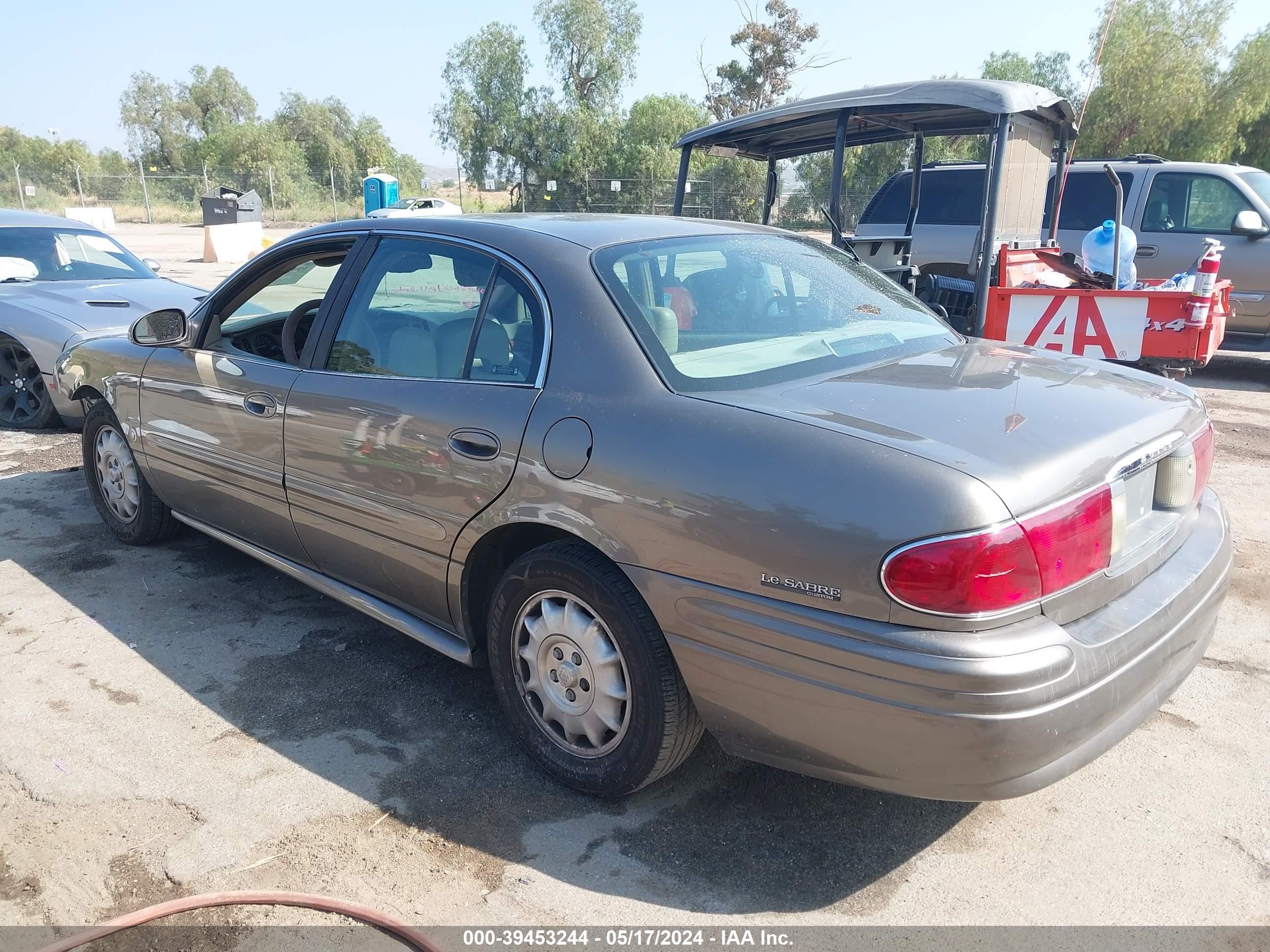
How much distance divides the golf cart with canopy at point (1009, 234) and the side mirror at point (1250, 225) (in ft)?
8.19

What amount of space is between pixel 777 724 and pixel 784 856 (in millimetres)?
482

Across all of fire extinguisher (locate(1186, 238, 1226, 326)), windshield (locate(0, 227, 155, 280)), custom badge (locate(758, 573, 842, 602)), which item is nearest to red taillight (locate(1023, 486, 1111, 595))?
custom badge (locate(758, 573, 842, 602))

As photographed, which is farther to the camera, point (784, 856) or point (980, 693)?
point (784, 856)

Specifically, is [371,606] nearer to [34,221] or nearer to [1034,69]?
[34,221]

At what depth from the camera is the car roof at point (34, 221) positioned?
790cm

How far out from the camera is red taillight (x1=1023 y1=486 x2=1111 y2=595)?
2.13 meters

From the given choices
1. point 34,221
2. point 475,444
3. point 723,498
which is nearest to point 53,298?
point 34,221

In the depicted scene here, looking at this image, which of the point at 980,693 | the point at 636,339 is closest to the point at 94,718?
the point at 636,339

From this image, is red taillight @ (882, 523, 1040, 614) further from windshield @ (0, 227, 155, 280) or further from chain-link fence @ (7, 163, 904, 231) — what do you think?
chain-link fence @ (7, 163, 904, 231)

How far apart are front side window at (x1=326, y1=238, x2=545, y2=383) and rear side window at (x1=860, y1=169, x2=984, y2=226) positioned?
8.00 meters

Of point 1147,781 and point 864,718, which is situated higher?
point 864,718

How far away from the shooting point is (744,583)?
228 centimetres

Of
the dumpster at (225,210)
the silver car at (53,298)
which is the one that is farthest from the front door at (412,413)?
the dumpster at (225,210)

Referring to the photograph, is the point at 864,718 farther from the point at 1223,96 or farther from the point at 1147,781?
the point at 1223,96
